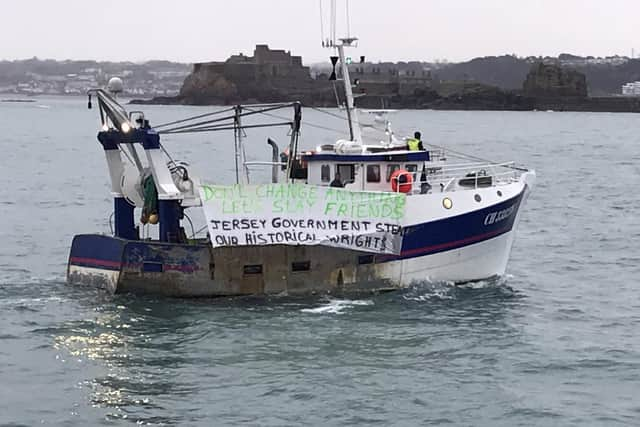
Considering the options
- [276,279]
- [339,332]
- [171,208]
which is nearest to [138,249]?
[171,208]

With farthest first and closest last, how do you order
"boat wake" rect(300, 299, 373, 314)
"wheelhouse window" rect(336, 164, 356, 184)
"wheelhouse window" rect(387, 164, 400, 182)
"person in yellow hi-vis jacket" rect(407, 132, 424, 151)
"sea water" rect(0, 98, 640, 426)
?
"person in yellow hi-vis jacket" rect(407, 132, 424, 151)
"wheelhouse window" rect(336, 164, 356, 184)
"wheelhouse window" rect(387, 164, 400, 182)
"boat wake" rect(300, 299, 373, 314)
"sea water" rect(0, 98, 640, 426)

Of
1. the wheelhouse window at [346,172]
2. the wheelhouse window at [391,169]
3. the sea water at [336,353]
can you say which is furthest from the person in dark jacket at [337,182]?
the sea water at [336,353]

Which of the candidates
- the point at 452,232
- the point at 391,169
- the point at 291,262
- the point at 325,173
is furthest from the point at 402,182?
the point at 291,262

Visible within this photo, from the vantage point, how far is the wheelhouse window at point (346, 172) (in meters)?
30.1

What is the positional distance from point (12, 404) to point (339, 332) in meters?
7.70

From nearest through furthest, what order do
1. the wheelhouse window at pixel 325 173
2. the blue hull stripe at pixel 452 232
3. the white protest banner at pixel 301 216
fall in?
the white protest banner at pixel 301 216, the blue hull stripe at pixel 452 232, the wheelhouse window at pixel 325 173

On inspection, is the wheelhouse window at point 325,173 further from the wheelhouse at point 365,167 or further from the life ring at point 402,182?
the life ring at point 402,182

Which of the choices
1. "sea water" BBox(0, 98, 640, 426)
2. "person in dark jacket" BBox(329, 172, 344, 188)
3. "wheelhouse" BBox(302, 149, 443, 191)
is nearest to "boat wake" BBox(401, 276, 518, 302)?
"sea water" BBox(0, 98, 640, 426)

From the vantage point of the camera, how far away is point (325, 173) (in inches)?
1193

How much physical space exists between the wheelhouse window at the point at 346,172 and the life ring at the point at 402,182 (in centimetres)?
128

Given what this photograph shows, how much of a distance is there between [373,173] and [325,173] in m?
1.30

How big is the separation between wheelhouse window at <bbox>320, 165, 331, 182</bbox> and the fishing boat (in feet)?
0.09

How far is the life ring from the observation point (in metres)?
29.1

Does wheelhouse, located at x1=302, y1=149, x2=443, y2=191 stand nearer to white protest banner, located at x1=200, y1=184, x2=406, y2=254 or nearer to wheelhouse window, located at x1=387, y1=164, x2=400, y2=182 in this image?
wheelhouse window, located at x1=387, y1=164, x2=400, y2=182
